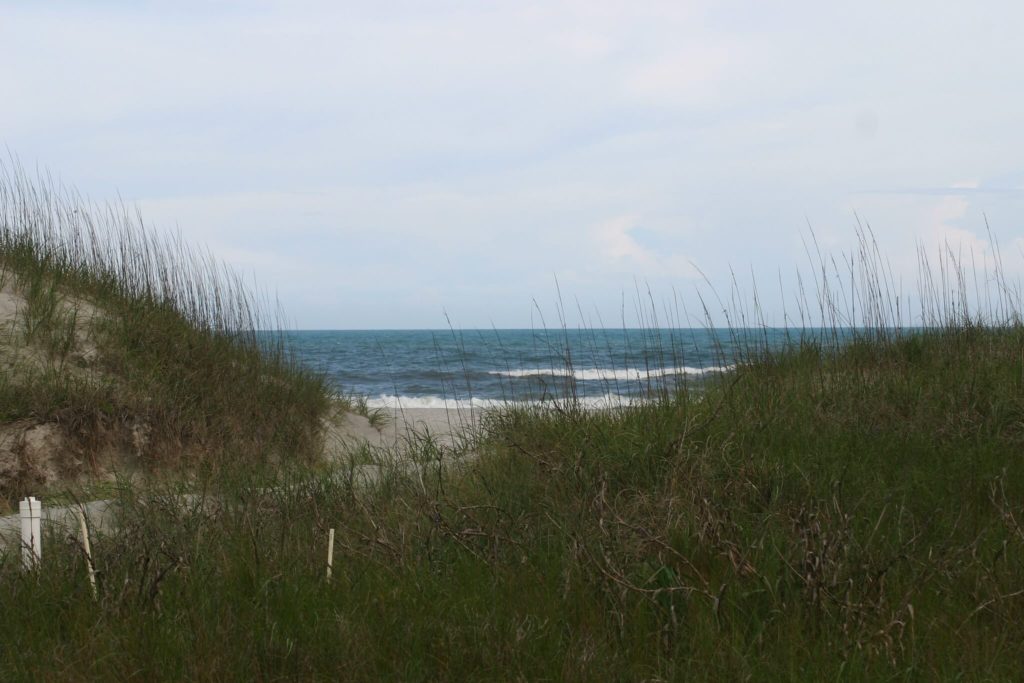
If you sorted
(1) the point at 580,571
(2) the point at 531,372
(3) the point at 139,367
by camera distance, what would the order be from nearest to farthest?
(1) the point at 580,571 < (3) the point at 139,367 < (2) the point at 531,372

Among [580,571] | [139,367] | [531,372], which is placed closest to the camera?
[580,571]

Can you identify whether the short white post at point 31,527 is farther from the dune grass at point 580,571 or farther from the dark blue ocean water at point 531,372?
the dark blue ocean water at point 531,372

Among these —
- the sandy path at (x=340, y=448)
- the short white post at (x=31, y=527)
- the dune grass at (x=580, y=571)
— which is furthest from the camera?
the sandy path at (x=340, y=448)

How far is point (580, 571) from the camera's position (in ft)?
9.70

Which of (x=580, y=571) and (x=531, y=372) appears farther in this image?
(x=531, y=372)

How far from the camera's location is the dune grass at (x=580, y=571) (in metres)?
2.54

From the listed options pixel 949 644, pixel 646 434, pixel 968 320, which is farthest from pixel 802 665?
pixel 968 320

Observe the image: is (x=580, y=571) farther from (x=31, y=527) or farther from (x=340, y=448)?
(x=340, y=448)

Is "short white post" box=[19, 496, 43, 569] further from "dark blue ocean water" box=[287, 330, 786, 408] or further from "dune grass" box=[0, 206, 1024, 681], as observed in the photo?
"dark blue ocean water" box=[287, 330, 786, 408]

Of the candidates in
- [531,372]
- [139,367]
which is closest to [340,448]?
[139,367]

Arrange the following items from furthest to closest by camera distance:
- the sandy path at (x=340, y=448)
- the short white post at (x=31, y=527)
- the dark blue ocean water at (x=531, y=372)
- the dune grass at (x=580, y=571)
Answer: the dark blue ocean water at (x=531, y=372)
the sandy path at (x=340, y=448)
the short white post at (x=31, y=527)
the dune grass at (x=580, y=571)

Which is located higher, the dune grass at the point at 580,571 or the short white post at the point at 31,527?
the short white post at the point at 31,527

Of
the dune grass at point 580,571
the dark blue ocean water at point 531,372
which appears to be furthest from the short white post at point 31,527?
the dark blue ocean water at point 531,372

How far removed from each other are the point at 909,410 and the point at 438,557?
3233mm
